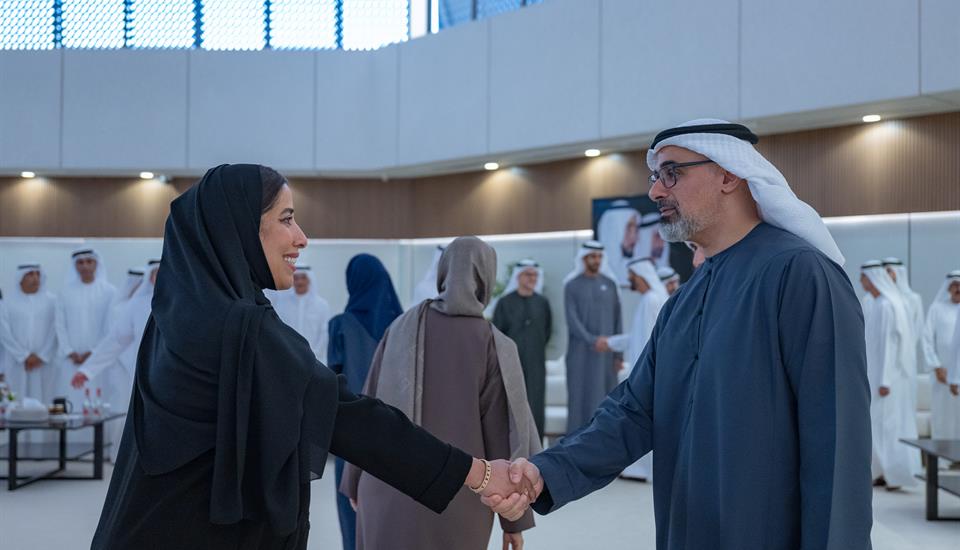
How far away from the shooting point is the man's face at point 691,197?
95.0 inches

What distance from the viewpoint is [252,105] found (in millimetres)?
11664

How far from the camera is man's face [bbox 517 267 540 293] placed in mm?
9844

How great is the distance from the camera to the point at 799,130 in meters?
8.83

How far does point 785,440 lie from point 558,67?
26.6 feet

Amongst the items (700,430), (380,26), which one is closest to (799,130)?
(380,26)

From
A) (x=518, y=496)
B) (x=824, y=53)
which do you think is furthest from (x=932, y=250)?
(x=518, y=496)

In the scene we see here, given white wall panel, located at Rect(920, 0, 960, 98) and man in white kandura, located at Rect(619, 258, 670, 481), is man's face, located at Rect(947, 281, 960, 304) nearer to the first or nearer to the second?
white wall panel, located at Rect(920, 0, 960, 98)

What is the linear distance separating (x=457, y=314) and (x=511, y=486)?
980mm

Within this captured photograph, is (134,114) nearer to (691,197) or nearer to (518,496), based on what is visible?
(518,496)

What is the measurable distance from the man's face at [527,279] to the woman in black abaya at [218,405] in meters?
7.84

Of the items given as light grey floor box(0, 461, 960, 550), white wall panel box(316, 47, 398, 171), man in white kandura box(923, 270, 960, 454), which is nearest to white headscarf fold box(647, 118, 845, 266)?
light grey floor box(0, 461, 960, 550)

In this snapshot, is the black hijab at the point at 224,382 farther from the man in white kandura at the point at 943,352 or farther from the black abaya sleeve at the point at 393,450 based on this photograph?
the man in white kandura at the point at 943,352

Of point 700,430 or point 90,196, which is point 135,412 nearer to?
point 700,430

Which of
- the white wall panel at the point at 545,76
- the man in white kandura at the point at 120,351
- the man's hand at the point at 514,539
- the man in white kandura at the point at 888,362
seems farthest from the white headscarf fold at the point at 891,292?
the man in white kandura at the point at 120,351
